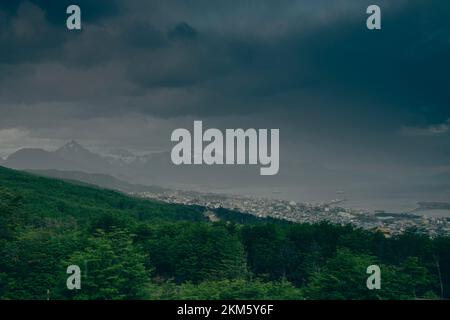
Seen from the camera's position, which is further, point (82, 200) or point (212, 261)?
point (82, 200)

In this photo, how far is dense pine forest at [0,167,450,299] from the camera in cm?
2697

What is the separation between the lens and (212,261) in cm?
3966

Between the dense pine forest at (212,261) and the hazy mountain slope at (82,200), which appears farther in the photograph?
the hazy mountain slope at (82,200)

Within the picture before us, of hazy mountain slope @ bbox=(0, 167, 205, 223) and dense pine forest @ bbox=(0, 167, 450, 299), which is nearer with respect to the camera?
dense pine forest @ bbox=(0, 167, 450, 299)

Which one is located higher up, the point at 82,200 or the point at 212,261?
the point at 82,200

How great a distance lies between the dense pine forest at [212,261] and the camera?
2697 centimetres

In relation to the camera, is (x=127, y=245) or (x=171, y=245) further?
(x=171, y=245)

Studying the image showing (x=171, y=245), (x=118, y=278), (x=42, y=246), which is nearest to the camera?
(x=118, y=278)
